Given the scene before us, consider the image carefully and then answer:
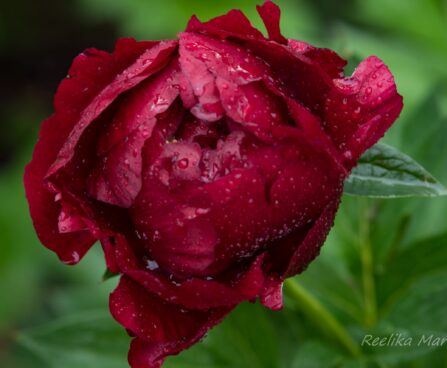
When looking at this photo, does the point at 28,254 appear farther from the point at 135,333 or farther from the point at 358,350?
the point at 135,333

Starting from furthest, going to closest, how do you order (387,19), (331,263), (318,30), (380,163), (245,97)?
(318,30) → (387,19) → (331,263) → (380,163) → (245,97)

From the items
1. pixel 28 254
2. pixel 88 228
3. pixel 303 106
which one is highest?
pixel 303 106

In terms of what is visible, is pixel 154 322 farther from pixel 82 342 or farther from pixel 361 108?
pixel 82 342

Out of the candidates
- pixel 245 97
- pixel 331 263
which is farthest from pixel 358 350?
pixel 245 97

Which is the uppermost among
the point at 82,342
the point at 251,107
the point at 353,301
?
the point at 251,107

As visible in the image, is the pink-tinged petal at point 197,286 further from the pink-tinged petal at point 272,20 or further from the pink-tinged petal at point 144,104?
the pink-tinged petal at point 272,20

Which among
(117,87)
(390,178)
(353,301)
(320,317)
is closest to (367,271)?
(353,301)

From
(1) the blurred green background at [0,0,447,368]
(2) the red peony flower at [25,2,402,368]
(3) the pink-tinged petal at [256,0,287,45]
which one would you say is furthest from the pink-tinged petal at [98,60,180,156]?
(1) the blurred green background at [0,0,447,368]
